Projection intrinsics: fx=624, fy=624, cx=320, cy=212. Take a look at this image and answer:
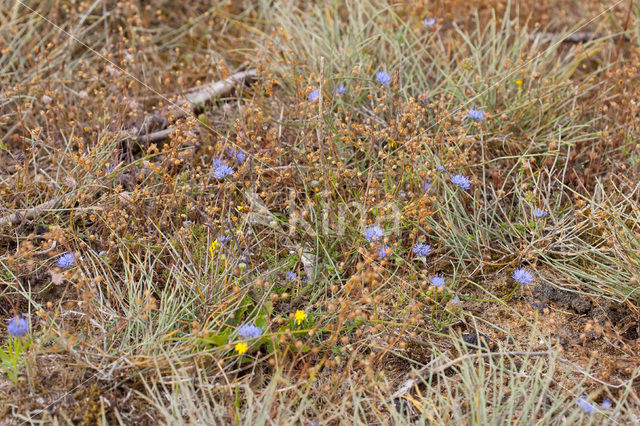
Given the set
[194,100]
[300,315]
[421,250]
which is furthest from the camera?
[194,100]

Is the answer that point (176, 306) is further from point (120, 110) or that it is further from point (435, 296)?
point (120, 110)

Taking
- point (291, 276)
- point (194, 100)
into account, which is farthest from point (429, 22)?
point (291, 276)

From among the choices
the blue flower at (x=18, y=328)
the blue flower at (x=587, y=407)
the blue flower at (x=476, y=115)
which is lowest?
the blue flower at (x=587, y=407)

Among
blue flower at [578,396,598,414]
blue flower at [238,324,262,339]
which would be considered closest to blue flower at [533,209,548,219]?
blue flower at [578,396,598,414]

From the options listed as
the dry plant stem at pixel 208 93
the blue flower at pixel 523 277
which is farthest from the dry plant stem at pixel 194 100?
the blue flower at pixel 523 277

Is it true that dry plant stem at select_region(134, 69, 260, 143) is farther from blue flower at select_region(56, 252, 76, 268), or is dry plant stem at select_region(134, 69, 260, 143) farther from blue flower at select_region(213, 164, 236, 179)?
blue flower at select_region(56, 252, 76, 268)

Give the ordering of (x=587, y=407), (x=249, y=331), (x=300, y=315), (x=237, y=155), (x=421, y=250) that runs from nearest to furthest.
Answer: (x=587, y=407) < (x=249, y=331) < (x=300, y=315) < (x=421, y=250) < (x=237, y=155)

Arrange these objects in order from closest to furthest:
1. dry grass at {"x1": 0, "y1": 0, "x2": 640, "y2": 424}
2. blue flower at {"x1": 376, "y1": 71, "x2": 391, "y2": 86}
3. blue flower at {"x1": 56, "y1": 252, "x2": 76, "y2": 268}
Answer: dry grass at {"x1": 0, "y1": 0, "x2": 640, "y2": 424} < blue flower at {"x1": 56, "y1": 252, "x2": 76, "y2": 268} < blue flower at {"x1": 376, "y1": 71, "x2": 391, "y2": 86}

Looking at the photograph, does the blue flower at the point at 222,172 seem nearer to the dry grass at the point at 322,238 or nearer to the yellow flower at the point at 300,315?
the dry grass at the point at 322,238

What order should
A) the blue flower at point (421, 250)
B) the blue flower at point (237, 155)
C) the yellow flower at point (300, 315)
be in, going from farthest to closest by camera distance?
the blue flower at point (237, 155) < the blue flower at point (421, 250) < the yellow flower at point (300, 315)

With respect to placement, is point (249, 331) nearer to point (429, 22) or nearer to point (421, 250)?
point (421, 250)

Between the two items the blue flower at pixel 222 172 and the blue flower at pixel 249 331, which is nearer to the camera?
the blue flower at pixel 249 331

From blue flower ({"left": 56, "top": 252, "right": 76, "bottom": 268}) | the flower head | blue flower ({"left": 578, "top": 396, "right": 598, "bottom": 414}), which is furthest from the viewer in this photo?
the flower head

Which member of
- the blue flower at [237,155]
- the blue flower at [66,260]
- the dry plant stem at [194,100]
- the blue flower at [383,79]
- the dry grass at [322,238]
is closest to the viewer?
the dry grass at [322,238]
